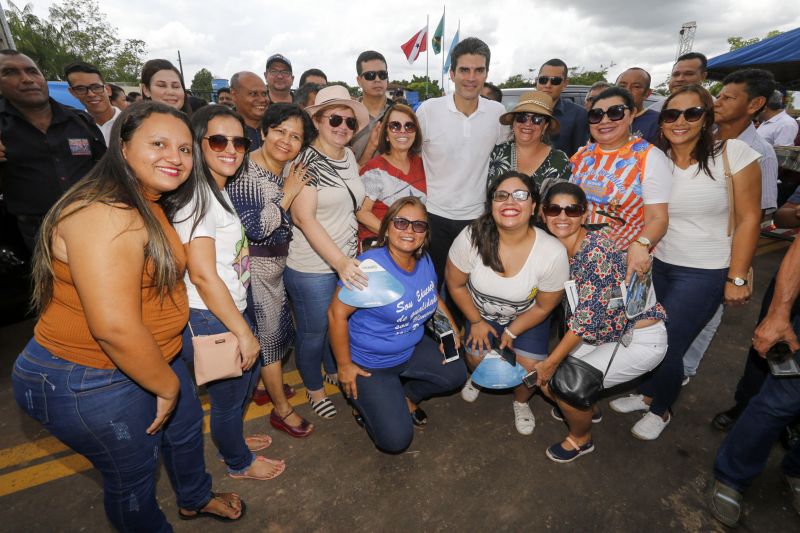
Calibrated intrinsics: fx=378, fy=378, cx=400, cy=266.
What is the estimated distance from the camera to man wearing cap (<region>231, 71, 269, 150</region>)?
4.01 meters

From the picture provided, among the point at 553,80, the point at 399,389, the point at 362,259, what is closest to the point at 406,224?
the point at 362,259

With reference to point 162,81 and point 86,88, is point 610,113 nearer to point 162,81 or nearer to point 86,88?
point 162,81

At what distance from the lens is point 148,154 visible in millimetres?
1541

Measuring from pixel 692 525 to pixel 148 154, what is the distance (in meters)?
3.66

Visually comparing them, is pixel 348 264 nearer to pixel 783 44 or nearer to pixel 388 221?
pixel 388 221

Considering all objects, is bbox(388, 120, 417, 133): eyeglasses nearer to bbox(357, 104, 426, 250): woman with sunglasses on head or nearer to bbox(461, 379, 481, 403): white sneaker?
bbox(357, 104, 426, 250): woman with sunglasses on head

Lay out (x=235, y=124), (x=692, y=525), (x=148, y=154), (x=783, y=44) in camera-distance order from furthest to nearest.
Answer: (x=783, y=44)
(x=692, y=525)
(x=235, y=124)
(x=148, y=154)

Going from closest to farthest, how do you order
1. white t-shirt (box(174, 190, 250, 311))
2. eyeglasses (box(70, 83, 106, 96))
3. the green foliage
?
white t-shirt (box(174, 190, 250, 311)) < eyeglasses (box(70, 83, 106, 96)) < the green foliage

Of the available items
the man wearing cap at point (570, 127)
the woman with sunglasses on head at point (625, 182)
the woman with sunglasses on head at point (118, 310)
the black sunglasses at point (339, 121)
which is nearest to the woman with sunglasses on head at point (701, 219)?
the woman with sunglasses on head at point (625, 182)

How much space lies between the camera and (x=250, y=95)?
4.04 metres

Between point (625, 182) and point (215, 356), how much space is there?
291cm

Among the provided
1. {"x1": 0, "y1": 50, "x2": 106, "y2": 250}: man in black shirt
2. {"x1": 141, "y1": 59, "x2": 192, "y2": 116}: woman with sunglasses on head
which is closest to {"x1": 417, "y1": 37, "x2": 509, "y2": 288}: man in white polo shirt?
{"x1": 141, "y1": 59, "x2": 192, "y2": 116}: woman with sunglasses on head

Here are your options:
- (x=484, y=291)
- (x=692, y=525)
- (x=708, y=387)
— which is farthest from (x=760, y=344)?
(x=708, y=387)

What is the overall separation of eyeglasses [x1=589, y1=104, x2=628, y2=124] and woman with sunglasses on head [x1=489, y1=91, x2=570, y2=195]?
1.47 feet
